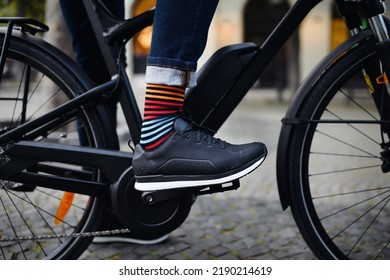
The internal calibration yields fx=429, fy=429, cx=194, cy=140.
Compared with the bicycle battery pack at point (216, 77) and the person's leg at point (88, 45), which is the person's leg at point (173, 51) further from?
the person's leg at point (88, 45)

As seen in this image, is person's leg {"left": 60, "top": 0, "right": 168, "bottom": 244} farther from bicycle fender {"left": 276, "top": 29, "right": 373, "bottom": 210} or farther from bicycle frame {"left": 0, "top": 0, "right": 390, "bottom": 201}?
bicycle fender {"left": 276, "top": 29, "right": 373, "bottom": 210}

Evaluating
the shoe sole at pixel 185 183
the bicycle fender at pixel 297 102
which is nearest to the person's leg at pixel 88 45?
the shoe sole at pixel 185 183

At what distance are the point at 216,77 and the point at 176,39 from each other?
266 mm

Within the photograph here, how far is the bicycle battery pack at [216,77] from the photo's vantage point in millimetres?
1643

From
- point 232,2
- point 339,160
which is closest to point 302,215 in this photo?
point 339,160

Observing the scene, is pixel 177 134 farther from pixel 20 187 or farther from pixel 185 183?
pixel 20 187

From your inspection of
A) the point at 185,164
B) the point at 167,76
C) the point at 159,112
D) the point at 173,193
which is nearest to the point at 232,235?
the point at 173,193

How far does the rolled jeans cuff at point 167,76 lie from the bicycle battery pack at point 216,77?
17 centimetres

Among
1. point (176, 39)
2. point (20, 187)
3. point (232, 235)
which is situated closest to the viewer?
point (176, 39)

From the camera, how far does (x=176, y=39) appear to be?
1.45 meters

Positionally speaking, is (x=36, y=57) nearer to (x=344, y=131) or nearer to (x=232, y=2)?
(x=344, y=131)

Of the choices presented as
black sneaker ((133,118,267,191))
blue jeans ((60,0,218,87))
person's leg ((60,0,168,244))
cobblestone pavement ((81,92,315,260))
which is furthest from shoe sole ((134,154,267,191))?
cobblestone pavement ((81,92,315,260))

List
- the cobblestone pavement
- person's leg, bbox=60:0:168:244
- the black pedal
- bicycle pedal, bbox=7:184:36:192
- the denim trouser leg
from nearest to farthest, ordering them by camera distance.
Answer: the denim trouser leg
the black pedal
bicycle pedal, bbox=7:184:36:192
person's leg, bbox=60:0:168:244
the cobblestone pavement

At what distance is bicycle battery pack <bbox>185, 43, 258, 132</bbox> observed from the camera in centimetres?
164
